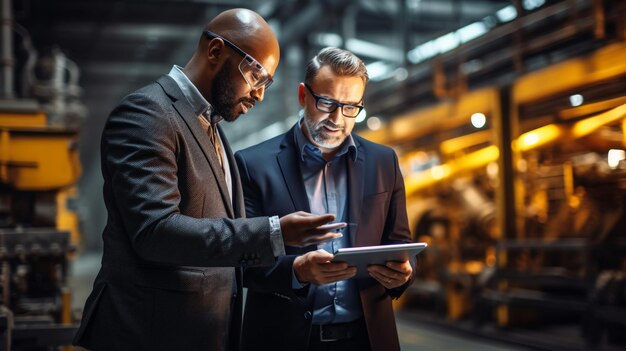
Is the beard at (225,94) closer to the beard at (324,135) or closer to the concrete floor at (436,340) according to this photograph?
the beard at (324,135)

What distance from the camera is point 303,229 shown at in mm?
1618

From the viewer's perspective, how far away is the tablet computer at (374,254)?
175 cm

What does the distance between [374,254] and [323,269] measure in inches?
6.0

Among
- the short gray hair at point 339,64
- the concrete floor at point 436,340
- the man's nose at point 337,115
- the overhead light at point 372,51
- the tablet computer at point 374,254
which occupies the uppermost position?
the overhead light at point 372,51

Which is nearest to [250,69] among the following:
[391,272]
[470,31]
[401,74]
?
[391,272]

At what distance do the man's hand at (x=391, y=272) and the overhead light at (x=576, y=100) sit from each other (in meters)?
4.12

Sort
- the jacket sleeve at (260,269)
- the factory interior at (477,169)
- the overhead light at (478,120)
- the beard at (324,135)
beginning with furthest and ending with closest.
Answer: the overhead light at (478,120)
the factory interior at (477,169)
the beard at (324,135)
the jacket sleeve at (260,269)

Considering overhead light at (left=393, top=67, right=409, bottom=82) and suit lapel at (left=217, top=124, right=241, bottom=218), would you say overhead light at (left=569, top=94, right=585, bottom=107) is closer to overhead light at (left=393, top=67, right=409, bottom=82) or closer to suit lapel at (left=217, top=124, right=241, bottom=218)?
overhead light at (left=393, top=67, right=409, bottom=82)

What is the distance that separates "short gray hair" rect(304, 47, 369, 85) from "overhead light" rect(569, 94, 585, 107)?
391 cm

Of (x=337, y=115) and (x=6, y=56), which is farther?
(x=6, y=56)

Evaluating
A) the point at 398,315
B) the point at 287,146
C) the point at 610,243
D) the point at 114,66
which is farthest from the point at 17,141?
the point at 114,66

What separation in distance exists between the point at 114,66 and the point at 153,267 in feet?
47.3

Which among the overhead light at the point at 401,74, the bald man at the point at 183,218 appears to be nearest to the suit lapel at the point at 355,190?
the bald man at the point at 183,218

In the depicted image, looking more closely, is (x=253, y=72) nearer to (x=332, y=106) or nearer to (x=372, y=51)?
(x=332, y=106)
